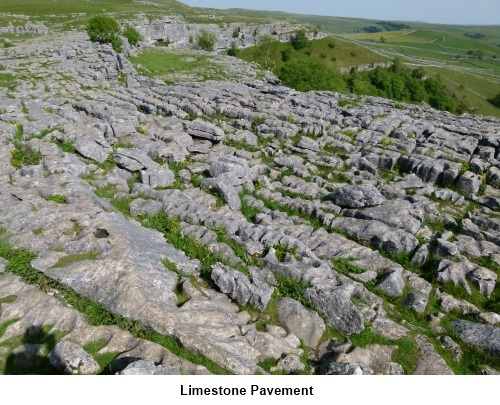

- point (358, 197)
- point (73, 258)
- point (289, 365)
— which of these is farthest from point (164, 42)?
point (289, 365)

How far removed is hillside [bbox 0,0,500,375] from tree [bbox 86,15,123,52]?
45536 mm

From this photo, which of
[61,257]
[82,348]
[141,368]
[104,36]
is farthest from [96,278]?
[104,36]

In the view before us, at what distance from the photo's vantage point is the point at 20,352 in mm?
14094

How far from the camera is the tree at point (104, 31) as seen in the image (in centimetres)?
8700

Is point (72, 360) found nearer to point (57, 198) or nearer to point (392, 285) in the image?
point (57, 198)

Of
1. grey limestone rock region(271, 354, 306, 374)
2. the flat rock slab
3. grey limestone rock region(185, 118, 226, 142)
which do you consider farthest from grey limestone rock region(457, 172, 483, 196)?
grey limestone rock region(271, 354, 306, 374)

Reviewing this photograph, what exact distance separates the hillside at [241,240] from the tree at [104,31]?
45.5m

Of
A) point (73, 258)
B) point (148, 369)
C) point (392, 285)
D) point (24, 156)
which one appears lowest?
point (392, 285)

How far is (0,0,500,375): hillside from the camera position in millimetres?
15883

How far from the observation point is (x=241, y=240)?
24.5 meters

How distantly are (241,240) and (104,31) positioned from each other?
84.4 metres

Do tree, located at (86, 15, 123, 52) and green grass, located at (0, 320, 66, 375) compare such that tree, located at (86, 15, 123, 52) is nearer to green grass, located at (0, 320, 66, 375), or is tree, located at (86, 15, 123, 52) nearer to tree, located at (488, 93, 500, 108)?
green grass, located at (0, 320, 66, 375)

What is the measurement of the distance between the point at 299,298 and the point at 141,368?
32.3 ft

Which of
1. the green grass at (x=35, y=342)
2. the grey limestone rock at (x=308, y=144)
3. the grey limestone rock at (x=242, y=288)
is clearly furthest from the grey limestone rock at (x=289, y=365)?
the grey limestone rock at (x=308, y=144)
